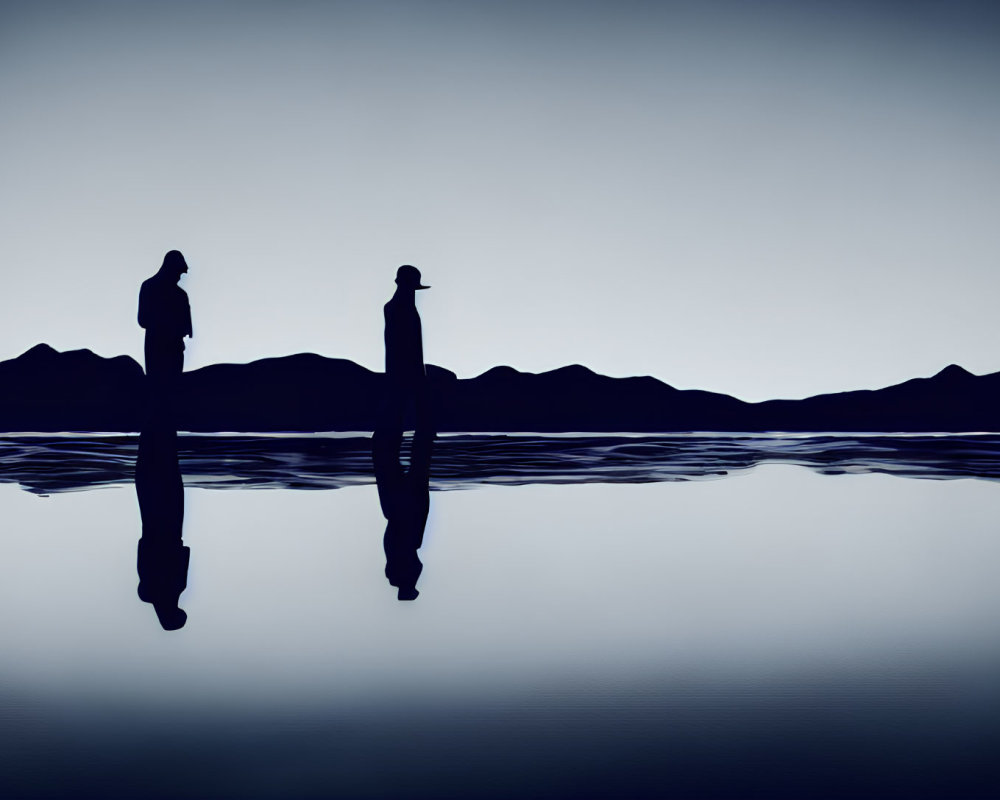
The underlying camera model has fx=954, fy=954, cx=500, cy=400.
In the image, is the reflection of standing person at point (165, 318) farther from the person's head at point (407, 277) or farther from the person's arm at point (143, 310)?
the person's head at point (407, 277)

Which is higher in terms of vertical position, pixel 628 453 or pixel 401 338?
pixel 401 338

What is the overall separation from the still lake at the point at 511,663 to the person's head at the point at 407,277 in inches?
130

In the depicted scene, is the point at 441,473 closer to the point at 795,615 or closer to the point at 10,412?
the point at 795,615

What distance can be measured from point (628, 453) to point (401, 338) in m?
9.37

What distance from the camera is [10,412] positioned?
343 feet

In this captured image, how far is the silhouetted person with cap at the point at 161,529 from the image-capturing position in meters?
4.04

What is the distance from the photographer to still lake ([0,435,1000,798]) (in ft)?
6.93

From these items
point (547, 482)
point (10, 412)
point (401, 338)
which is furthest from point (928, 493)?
point (10, 412)

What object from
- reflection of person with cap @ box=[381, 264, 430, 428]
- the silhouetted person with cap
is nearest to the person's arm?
the silhouetted person with cap

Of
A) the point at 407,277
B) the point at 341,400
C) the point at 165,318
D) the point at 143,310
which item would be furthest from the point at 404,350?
the point at 341,400

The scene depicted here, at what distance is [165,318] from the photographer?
8.89 meters

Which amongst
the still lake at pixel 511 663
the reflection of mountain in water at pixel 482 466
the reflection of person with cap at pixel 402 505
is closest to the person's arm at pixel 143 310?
the reflection of mountain in water at pixel 482 466

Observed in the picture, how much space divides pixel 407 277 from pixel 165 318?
7.65 ft

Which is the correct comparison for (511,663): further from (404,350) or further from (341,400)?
(341,400)
